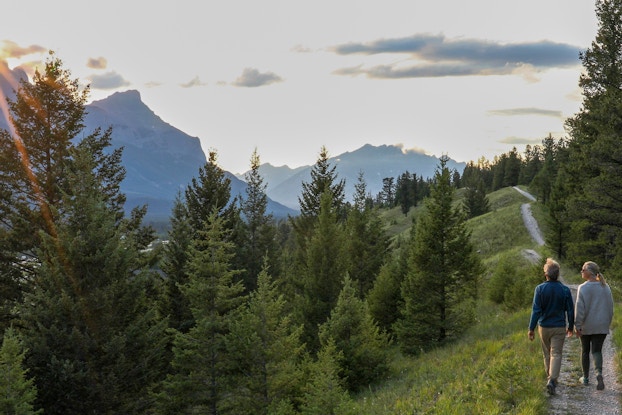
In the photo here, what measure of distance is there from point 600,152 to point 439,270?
35.0 ft

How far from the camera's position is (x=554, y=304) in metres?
9.30

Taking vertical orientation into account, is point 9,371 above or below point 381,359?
above

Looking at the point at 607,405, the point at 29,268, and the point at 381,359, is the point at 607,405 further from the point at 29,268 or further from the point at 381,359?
the point at 29,268

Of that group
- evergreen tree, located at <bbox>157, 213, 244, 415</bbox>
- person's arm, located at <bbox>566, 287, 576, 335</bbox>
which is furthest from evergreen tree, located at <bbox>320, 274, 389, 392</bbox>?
person's arm, located at <bbox>566, 287, 576, 335</bbox>

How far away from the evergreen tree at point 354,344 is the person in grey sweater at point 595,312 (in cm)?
933

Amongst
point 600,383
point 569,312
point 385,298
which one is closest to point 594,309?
point 569,312

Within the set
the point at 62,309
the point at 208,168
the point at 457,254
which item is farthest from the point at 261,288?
the point at 208,168

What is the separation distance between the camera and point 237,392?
15.3m

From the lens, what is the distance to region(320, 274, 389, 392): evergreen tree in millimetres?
17734

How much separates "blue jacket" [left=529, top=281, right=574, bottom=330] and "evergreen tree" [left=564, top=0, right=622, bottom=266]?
15.6 m

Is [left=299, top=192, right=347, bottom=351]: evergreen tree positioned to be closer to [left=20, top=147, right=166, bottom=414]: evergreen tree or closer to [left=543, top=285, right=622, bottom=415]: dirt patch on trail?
[left=20, top=147, right=166, bottom=414]: evergreen tree

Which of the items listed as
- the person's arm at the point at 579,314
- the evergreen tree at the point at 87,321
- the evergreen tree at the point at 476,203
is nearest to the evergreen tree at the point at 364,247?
the evergreen tree at the point at 87,321

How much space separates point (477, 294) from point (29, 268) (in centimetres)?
2853

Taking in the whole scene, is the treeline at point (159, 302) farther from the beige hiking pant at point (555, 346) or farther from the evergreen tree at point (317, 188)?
the evergreen tree at point (317, 188)
